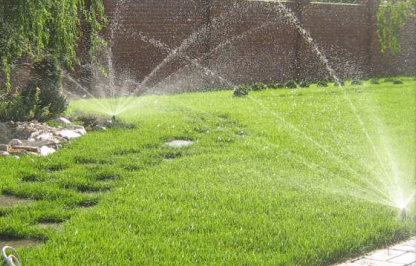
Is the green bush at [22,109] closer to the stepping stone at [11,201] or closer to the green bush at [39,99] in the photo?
the green bush at [39,99]

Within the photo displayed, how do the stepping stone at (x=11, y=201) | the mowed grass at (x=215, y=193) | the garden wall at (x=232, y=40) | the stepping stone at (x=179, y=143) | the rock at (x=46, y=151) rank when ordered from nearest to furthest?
1. the mowed grass at (x=215, y=193)
2. the stepping stone at (x=11, y=201)
3. the rock at (x=46, y=151)
4. the stepping stone at (x=179, y=143)
5. the garden wall at (x=232, y=40)

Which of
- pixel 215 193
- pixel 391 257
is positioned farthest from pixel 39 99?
pixel 391 257

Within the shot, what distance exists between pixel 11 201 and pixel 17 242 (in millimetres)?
929

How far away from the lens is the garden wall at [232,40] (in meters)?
14.0

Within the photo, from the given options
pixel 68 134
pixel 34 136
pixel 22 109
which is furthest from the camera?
pixel 22 109

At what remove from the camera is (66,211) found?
435 cm

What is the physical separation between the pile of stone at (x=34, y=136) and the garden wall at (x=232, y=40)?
5982mm

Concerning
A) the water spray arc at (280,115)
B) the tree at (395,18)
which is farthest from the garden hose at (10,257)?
the tree at (395,18)

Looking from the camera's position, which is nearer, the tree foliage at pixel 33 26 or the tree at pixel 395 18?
the tree foliage at pixel 33 26

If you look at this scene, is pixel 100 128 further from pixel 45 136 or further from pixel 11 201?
pixel 11 201

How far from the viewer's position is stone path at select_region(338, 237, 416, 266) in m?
3.53

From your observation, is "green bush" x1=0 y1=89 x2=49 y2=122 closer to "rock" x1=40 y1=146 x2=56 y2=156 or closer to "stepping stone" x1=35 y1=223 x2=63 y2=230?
"rock" x1=40 y1=146 x2=56 y2=156

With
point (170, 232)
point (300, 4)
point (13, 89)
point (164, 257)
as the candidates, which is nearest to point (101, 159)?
point (170, 232)

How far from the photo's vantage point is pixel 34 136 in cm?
723
